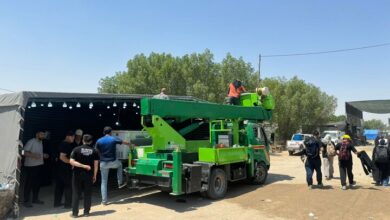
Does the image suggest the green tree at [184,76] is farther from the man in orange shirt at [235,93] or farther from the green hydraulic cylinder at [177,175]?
the green hydraulic cylinder at [177,175]

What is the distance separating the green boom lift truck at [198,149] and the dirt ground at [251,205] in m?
0.51

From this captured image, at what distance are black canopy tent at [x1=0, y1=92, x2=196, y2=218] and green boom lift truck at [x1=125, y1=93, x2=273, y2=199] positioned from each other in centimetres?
235

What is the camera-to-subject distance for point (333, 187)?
12195 mm

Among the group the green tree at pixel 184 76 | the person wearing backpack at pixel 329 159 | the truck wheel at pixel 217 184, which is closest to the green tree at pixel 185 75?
the green tree at pixel 184 76

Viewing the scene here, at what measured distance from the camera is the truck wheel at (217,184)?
10.4m

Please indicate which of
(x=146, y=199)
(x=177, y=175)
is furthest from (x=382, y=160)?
(x=146, y=199)

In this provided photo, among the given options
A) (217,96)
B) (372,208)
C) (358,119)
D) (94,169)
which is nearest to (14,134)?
(94,169)

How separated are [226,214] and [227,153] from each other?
2406 millimetres

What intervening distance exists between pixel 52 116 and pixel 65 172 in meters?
5.96

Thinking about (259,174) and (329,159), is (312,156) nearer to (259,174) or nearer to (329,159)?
(259,174)

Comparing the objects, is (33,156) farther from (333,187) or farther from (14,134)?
(333,187)

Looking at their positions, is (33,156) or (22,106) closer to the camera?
(22,106)

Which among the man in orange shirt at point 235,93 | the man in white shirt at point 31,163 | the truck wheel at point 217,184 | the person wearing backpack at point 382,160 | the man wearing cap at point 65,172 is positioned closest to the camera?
the man wearing cap at point 65,172

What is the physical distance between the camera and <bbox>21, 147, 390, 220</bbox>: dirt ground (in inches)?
342
